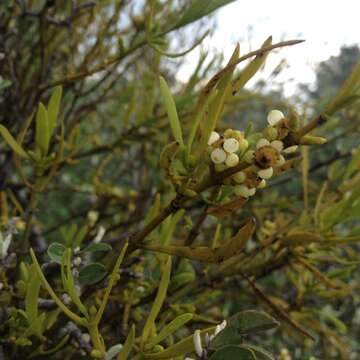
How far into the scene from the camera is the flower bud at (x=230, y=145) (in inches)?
16.1

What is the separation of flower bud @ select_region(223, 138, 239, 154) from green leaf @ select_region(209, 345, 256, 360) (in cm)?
15

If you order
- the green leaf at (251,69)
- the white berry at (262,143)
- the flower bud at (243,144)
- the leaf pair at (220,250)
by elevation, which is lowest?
the leaf pair at (220,250)

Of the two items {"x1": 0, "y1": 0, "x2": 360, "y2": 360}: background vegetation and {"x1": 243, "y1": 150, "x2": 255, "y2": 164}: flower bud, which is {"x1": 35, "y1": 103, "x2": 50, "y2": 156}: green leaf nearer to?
{"x1": 0, "y1": 0, "x2": 360, "y2": 360}: background vegetation

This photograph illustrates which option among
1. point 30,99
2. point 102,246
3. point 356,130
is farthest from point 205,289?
point 356,130

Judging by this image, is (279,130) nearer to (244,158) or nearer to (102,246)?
(244,158)

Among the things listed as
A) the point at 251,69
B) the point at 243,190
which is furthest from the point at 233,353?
the point at 251,69

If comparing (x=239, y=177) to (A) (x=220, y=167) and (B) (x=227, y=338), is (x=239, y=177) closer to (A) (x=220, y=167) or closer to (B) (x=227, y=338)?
(A) (x=220, y=167)

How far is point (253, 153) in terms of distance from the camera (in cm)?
41

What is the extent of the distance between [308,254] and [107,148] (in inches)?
21.0

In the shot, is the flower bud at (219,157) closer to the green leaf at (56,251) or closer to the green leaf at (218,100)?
the green leaf at (218,100)

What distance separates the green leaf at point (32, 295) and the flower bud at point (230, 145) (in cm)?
20

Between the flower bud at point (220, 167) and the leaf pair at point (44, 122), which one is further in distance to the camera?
the leaf pair at point (44, 122)

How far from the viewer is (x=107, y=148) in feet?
3.67

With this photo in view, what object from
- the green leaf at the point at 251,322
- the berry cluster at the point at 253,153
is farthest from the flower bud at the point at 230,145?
the green leaf at the point at 251,322
